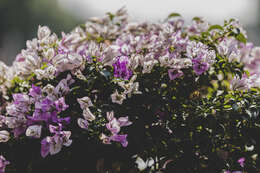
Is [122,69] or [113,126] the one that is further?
[122,69]

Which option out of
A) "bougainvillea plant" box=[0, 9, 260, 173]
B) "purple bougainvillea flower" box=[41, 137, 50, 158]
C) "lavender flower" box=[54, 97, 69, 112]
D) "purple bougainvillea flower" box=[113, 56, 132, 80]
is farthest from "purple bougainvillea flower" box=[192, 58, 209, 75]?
"purple bougainvillea flower" box=[41, 137, 50, 158]

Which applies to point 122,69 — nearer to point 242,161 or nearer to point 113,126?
point 113,126

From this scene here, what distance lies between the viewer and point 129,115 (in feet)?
5.07

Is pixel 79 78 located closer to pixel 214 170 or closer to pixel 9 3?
pixel 214 170

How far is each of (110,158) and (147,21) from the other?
1.01 metres

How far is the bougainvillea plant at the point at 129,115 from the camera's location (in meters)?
1.45

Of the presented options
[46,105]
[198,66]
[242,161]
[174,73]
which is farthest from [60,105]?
[242,161]

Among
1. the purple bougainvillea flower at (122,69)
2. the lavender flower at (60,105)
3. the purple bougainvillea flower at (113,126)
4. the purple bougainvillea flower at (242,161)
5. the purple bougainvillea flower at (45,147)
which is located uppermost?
the purple bougainvillea flower at (122,69)

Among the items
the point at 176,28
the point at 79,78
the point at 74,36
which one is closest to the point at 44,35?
the point at 74,36

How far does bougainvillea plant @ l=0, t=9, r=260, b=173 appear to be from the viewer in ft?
4.75

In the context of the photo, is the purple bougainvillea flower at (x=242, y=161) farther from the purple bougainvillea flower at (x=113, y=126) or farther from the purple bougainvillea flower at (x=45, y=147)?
the purple bougainvillea flower at (x=45, y=147)

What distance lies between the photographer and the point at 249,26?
43031 millimetres

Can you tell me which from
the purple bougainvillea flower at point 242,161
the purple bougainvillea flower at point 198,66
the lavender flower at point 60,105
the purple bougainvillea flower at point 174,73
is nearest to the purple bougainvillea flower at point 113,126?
the lavender flower at point 60,105

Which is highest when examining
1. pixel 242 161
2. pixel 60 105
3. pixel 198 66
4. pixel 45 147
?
pixel 198 66
